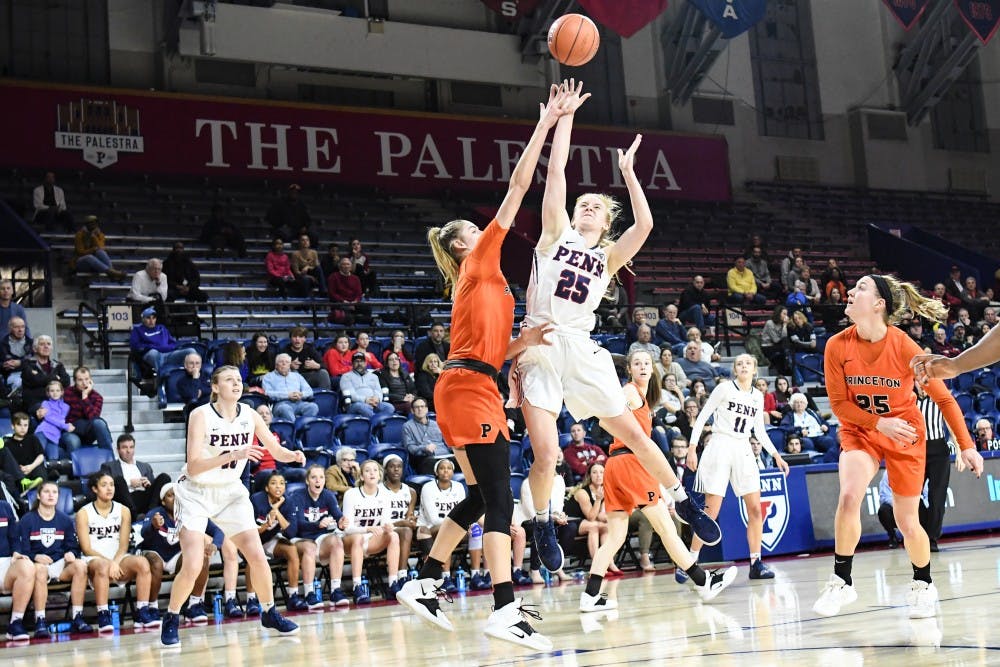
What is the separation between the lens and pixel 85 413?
11.0 meters

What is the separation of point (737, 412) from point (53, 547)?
5.82m

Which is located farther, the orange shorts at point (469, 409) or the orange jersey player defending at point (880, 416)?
the orange jersey player defending at point (880, 416)

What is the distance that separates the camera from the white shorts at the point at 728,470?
9586 mm

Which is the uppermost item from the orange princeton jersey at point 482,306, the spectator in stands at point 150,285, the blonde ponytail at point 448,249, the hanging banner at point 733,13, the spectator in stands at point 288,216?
the hanging banner at point 733,13

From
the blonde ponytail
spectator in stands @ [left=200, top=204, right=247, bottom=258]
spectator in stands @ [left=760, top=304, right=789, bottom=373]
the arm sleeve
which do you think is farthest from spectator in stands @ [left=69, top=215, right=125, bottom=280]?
the arm sleeve

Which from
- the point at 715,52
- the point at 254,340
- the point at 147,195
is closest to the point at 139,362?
the point at 254,340

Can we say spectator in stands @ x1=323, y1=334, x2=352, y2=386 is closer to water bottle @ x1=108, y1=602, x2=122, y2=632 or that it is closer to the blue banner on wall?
water bottle @ x1=108, y1=602, x2=122, y2=632

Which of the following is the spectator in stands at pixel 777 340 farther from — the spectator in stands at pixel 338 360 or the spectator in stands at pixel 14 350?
the spectator in stands at pixel 14 350

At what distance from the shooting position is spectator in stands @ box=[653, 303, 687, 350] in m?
16.2

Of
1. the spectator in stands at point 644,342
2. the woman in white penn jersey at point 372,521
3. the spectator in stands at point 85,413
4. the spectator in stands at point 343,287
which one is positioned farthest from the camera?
the spectator in stands at point 343,287

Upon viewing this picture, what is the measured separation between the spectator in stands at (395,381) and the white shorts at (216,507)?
5.58m

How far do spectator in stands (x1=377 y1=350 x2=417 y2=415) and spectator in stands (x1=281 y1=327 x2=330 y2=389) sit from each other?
0.70 meters

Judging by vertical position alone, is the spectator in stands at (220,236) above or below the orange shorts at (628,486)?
above

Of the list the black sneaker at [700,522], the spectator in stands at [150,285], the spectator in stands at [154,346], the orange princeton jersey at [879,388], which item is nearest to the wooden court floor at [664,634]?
the black sneaker at [700,522]
